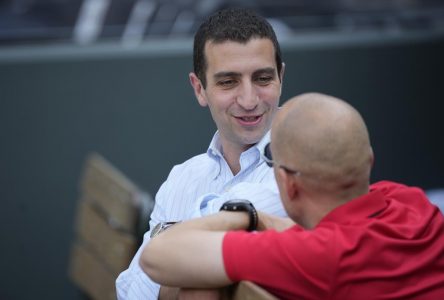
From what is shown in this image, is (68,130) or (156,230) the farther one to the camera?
(68,130)

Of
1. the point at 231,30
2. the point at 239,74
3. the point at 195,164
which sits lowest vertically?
the point at 195,164

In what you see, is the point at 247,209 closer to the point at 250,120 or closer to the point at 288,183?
the point at 288,183

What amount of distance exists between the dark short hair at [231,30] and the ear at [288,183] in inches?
22.5

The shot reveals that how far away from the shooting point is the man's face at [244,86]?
2.24 m

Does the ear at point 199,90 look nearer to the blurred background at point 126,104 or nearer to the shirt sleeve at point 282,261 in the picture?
the shirt sleeve at point 282,261

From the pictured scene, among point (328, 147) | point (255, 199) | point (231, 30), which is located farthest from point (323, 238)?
point (231, 30)

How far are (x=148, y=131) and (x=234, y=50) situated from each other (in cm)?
268

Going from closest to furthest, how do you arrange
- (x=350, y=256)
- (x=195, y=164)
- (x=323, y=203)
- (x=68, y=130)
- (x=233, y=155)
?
(x=350, y=256), (x=323, y=203), (x=233, y=155), (x=195, y=164), (x=68, y=130)

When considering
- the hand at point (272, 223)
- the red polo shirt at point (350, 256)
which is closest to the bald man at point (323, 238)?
the red polo shirt at point (350, 256)

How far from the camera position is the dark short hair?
89.4 inches

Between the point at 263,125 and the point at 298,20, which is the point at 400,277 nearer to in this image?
the point at 263,125

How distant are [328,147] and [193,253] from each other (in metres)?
0.34

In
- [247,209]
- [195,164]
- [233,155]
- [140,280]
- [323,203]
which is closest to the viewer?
[323,203]

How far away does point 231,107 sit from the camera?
228 centimetres
